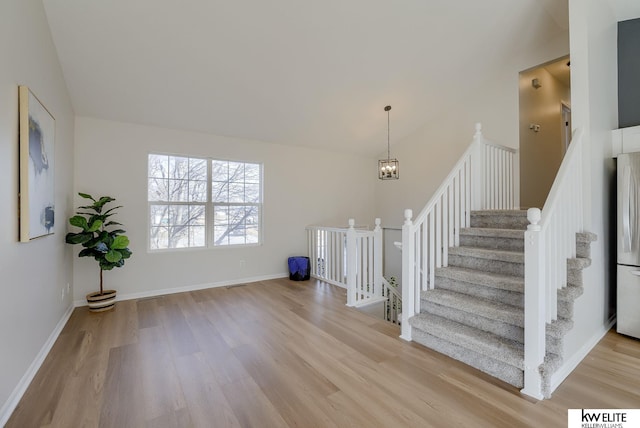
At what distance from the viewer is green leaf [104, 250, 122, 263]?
3.32 metres

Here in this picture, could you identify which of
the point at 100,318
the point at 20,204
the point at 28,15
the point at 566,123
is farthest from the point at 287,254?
the point at 566,123

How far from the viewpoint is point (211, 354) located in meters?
2.47

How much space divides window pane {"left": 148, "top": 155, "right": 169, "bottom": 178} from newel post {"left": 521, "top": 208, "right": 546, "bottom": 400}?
441 centimetres

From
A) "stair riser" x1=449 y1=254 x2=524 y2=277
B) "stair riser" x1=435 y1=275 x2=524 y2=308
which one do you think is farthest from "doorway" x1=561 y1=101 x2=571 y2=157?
"stair riser" x1=435 y1=275 x2=524 y2=308

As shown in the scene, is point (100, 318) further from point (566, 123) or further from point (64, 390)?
point (566, 123)

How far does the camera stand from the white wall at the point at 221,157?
151 inches

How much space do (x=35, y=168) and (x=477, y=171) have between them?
4.16 metres

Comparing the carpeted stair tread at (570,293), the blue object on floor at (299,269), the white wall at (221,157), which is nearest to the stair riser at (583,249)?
the carpeted stair tread at (570,293)

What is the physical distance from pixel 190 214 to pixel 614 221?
5233 millimetres

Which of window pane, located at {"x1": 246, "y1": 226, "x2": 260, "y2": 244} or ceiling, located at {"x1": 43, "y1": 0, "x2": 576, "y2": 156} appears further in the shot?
window pane, located at {"x1": 246, "y1": 226, "x2": 260, "y2": 244}

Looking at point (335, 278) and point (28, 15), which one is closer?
point (28, 15)

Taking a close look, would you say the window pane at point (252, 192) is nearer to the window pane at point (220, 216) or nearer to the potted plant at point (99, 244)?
the window pane at point (220, 216)

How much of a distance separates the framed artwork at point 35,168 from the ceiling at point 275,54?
0.94m

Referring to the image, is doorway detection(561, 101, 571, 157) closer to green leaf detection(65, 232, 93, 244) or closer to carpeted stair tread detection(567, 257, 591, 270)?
carpeted stair tread detection(567, 257, 591, 270)
